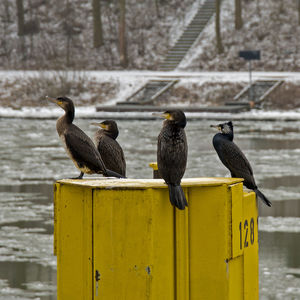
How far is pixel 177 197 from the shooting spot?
168 inches

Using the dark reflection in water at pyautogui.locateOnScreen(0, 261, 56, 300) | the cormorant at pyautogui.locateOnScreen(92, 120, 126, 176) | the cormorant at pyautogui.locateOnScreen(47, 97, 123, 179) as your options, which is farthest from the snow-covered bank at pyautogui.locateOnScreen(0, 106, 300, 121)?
the cormorant at pyautogui.locateOnScreen(47, 97, 123, 179)

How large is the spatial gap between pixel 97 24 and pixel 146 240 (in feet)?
139

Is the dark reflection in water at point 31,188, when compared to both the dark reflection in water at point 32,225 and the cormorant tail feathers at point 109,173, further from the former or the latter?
the cormorant tail feathers at point 109,173

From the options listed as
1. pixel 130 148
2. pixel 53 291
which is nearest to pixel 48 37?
pixel 130 148

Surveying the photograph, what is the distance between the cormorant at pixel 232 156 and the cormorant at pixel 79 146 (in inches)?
23.7

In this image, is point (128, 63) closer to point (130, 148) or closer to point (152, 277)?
point (130, 148)

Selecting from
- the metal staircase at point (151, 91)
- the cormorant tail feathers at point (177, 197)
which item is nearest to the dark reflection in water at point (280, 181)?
the cormorant tail feathers at point (177, 197)

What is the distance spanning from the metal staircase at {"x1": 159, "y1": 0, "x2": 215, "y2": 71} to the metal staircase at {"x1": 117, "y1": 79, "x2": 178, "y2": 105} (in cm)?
420

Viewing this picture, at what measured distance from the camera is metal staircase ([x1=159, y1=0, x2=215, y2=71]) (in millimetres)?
44688

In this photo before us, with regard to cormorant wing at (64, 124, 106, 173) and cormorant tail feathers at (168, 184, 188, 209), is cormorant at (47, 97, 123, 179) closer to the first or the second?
cormorant wing at (64, 124, 106, 173)

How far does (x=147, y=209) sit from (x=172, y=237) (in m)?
0.19

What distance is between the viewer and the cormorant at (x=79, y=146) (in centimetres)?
559

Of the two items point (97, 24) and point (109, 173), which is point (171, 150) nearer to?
point (109, 173)

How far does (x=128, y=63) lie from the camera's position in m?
45.7
